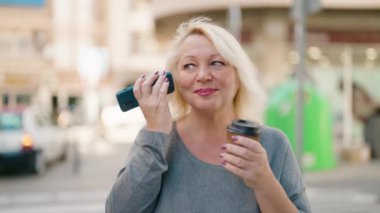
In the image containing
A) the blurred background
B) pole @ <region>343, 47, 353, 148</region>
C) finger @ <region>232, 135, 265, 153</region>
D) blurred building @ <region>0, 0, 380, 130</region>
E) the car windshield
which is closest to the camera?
finger @ <region>232, 135, 265, 153</region>

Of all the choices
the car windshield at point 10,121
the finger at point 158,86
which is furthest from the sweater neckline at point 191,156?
the car windshield at point 10,121

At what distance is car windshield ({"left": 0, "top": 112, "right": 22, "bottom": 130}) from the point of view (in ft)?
39.0

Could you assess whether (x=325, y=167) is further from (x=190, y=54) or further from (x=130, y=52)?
(x=130, y=52)

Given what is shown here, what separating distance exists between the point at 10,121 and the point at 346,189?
6.99 meters

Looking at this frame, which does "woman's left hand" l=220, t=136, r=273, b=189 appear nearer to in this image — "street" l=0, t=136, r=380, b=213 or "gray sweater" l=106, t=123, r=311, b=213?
"gray sweater" l=106, t=123, r=311, b=213

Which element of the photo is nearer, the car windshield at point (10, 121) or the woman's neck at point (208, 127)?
the woman's neck at point (208, 127)

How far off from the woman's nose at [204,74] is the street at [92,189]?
6.66 m

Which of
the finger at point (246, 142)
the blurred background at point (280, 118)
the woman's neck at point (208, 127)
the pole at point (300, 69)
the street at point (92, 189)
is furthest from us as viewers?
the blurred background at point (280, 118)

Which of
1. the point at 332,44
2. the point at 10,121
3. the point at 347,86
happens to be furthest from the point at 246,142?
the point at 347,86

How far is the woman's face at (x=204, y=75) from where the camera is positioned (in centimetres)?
195

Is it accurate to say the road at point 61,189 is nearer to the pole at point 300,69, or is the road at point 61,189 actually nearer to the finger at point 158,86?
the pole at point 300,69

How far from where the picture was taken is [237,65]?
1.99 m

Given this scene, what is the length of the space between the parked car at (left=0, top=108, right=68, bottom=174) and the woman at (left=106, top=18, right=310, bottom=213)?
10336 mm

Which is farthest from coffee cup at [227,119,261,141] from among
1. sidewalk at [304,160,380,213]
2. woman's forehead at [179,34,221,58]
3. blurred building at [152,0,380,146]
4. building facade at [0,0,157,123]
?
building facade at [0,0,157,123]
